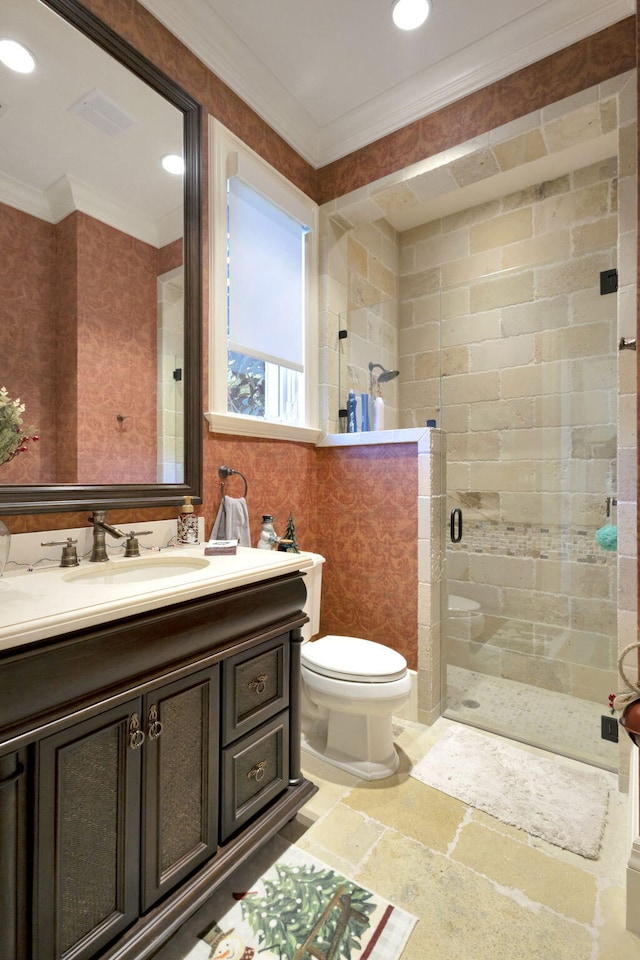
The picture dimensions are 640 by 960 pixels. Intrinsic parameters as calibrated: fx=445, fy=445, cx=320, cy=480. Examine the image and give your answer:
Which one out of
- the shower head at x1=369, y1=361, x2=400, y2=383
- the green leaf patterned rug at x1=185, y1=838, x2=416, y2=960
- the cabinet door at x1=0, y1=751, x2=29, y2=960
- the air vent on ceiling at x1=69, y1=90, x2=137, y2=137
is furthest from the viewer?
the shower head at x1=369, y1=361, x2=400, y2=383

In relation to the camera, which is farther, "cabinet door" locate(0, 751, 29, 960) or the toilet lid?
the toilet lid

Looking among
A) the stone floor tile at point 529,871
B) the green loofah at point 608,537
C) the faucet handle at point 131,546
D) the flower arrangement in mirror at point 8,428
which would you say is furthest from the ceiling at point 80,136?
the stone floor tile at point 529,871

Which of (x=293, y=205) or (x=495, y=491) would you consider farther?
(x=495, y=491)

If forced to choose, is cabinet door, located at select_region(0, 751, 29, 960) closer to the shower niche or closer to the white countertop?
the white countertop

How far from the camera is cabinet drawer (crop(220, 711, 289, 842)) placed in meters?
1.20

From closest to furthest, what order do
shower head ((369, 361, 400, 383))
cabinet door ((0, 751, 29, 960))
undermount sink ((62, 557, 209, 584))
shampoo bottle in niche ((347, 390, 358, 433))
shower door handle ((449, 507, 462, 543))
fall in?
cabinet door ((0, 751, 29, 960)) → undermount sink ((62, 557, 209, 584)) → shower door handle ((449, 507, 462, 543)) → shampoo bottle in niche ((347, 390, 358, 433)) → shower head ((369, 361, 400, 383))

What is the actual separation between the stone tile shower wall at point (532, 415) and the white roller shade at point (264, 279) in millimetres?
925

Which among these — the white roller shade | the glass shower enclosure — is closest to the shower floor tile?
the glass shower enclosure

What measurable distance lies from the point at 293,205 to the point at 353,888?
9.23ft

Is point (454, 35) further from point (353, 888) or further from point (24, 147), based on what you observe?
point (353, 888)

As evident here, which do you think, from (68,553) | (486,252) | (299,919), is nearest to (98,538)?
(68,553)

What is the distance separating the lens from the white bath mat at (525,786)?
4.94ft

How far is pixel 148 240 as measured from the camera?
1.63 meters

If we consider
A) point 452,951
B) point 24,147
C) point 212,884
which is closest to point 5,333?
point 24,147
